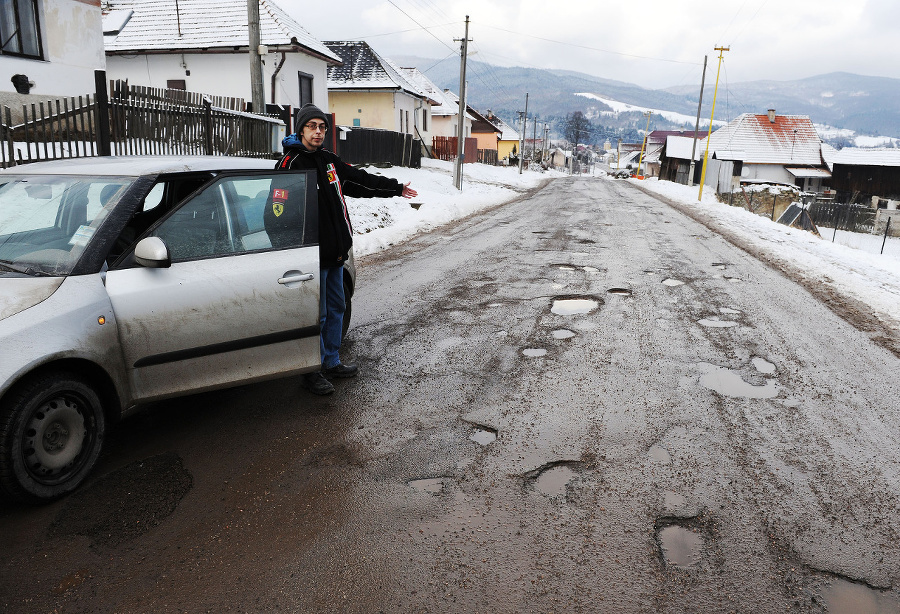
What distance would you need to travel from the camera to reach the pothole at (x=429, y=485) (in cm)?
315

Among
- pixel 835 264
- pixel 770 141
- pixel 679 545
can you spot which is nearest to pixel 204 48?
pixel 835 264

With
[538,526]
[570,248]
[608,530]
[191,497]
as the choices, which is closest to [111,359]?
[191,497]

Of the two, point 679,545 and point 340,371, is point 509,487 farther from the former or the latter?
point 340,371

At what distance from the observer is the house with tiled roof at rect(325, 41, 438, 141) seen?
109ft

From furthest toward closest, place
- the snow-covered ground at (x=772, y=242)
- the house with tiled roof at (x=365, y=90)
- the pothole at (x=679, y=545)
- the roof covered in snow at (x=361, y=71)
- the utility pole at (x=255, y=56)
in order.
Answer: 1. the house with tiled roof at (x=365, y=90)
2. the roof covered in snow at (x=361, y=71)
3. the utility pole at (x=255, y=56)
4. the snow-covered ground at (x=772, y=242)
5. the pothole at (x=679, y=545)

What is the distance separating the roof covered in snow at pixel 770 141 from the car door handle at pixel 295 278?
6010 cm

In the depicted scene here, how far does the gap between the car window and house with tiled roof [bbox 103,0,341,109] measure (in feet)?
62.3

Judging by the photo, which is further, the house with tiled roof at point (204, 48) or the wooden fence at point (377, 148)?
the wooden fence at point (377, 148)

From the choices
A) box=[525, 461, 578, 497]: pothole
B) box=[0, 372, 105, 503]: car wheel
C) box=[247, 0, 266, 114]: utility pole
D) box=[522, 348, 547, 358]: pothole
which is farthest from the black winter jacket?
box=[247, 0, 266, 114]: utility pole

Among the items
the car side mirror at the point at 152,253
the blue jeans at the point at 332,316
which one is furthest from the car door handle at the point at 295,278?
the car side mirror at the point at 152,253

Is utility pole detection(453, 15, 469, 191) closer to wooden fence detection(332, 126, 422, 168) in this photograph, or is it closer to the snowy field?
wooden fence detection(332, 126, 422, 168)

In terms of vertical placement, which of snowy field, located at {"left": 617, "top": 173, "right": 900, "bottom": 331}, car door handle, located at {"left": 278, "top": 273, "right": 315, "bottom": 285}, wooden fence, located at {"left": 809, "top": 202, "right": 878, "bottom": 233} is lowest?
wooden fence, located at {"left": 809, "top": 202, "right": 878, "bottom": 233}

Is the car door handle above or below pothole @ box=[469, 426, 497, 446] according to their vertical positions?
above

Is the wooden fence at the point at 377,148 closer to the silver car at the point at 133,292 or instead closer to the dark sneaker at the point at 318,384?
the dark sneaker at the point at 318,384
